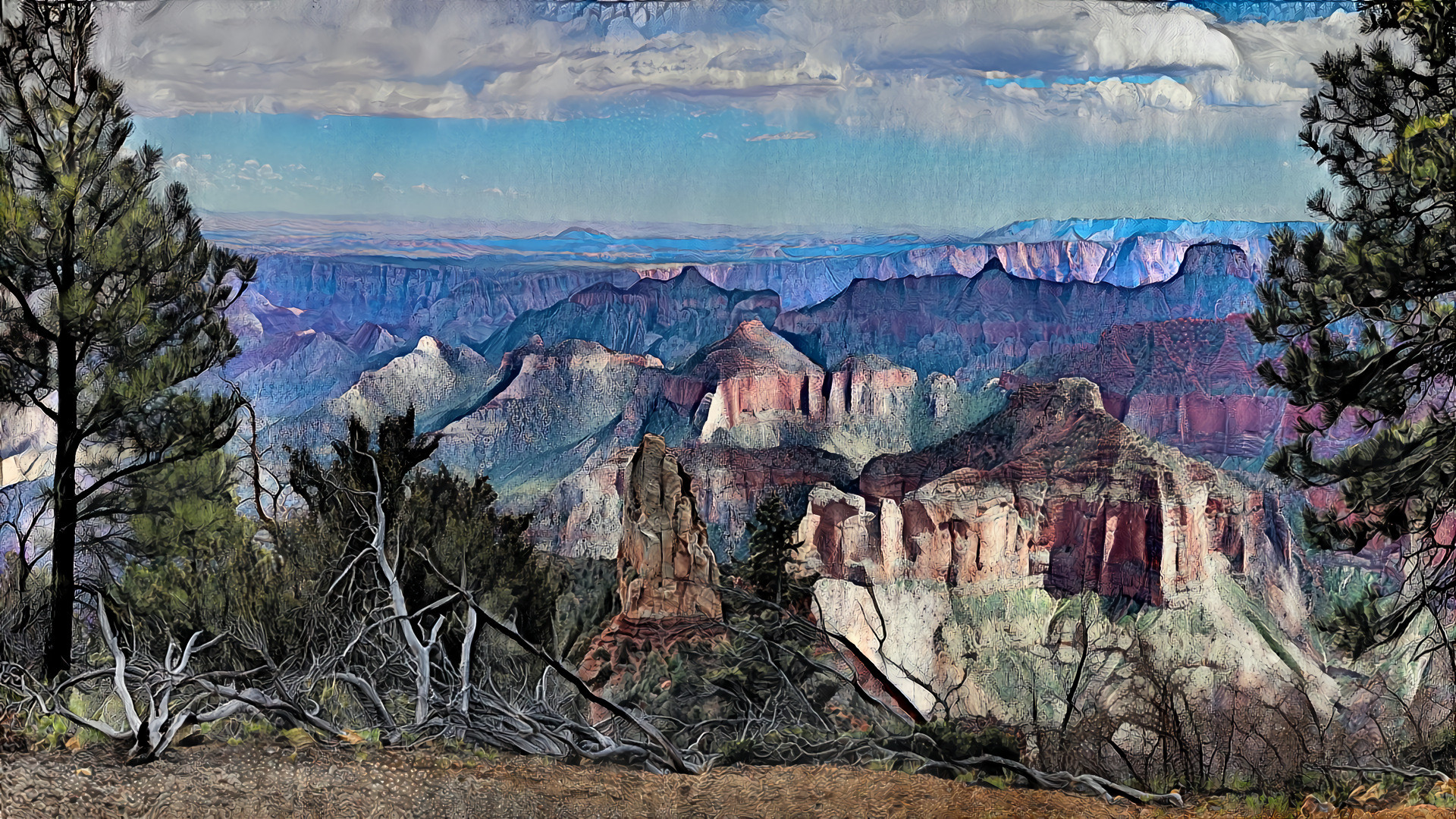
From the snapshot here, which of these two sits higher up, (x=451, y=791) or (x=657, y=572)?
(x=657, y=572)

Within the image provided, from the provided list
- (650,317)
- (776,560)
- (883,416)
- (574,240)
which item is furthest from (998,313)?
(574,240)

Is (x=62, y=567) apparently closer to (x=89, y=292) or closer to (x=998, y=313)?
(x=89, y=292)

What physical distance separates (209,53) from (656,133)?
8.46 ft

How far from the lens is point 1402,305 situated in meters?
5.74

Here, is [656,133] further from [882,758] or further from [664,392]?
[882,758]

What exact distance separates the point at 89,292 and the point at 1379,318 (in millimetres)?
6604

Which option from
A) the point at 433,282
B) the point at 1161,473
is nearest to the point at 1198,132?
the point at 1161,473

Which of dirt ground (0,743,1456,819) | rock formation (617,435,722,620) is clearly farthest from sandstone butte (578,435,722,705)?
dirt ground (0,743,1456,819)

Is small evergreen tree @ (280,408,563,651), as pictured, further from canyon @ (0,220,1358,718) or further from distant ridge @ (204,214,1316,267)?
distant ridge @ (204,214,1316,267)

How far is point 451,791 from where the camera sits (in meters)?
6.03

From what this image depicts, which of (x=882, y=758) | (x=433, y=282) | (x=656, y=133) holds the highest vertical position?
(x=656, y=133)

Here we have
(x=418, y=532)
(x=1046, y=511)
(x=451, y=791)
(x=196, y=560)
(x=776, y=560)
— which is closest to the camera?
(x=451, y=791)

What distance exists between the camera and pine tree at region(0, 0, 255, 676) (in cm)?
620

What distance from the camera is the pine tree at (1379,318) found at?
5.65m
